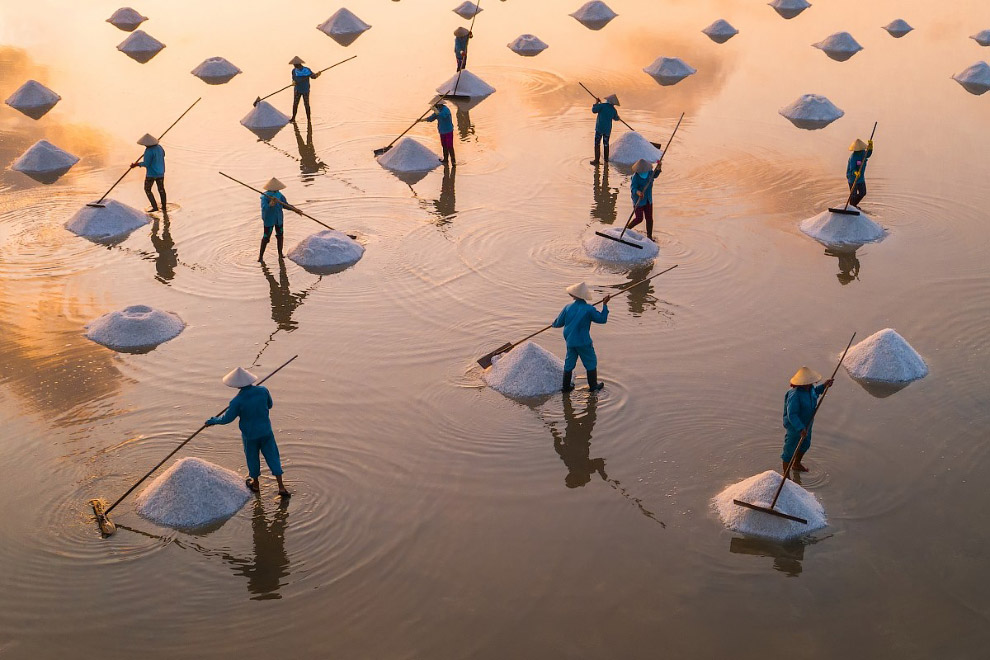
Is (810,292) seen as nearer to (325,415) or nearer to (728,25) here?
(325,415)

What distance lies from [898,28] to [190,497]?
2014 centimetres

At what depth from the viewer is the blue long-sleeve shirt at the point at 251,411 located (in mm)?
7121

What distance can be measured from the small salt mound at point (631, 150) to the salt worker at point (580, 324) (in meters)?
6.18

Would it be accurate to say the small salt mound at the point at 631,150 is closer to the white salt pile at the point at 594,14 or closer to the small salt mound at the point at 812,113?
the small salt mound at the point at 812,113

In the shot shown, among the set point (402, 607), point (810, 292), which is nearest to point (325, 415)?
point (402, 607)

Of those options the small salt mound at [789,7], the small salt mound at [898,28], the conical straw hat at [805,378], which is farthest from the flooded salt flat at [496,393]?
the small salt mound at [789,7]

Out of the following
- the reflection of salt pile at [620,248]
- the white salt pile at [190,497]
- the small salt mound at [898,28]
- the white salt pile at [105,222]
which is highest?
the small salt mound at [898,28]

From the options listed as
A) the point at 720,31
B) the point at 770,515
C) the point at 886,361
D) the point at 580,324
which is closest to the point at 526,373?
the point at 580,324

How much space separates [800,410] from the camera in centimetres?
731

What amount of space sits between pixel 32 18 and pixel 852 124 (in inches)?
763

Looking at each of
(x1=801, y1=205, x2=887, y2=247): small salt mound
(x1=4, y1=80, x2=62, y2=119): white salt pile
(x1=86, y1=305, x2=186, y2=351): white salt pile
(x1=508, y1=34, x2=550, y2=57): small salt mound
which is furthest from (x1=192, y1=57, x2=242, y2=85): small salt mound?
(x1=801, y1=205, x2=887, y2=247): small salt mound

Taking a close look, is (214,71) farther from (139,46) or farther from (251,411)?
(251,411)

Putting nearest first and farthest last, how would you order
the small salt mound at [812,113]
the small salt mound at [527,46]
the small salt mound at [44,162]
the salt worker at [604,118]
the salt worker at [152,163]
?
the salt worker at [152,163] → the salt worker at [604,118] → the small salt mound at [44,162] → the small salt mound at [812,113] → the small salt mound at [527,46]

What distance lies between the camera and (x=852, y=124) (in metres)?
16.1
